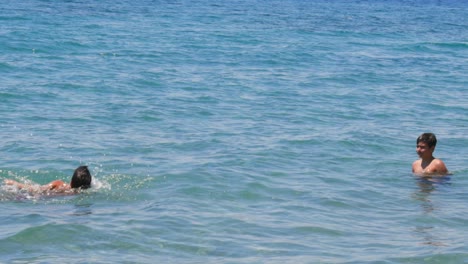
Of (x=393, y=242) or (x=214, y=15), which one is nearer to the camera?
(x=393, y=242)

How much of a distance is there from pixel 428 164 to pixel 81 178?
195 inches

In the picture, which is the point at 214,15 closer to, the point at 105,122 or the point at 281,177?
the point at 105,122

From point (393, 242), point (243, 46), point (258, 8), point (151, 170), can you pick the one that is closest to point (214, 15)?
point (258, 8)

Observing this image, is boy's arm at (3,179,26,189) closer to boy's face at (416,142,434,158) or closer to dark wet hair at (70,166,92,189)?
dark wet hair at (70,166,92,189)

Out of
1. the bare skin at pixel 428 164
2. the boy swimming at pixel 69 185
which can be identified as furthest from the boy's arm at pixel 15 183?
the bare skin at pixel 428 164

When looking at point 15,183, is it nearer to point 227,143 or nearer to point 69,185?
point 69,185

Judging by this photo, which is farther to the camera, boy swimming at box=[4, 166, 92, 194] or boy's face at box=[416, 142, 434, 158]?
boy's face at box=[416, 142, 434, 158]

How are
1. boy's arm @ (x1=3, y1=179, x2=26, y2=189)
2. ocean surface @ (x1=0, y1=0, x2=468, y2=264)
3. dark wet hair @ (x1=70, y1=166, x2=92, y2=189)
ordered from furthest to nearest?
boy's arm @ (x1=3, y1=179, x2=26, y2=189), dark wet hair @ (x1=70, y1=166, x2=92, y2=189), ocean surface @ (x1=0, y1=0, x2=468, y2=264)

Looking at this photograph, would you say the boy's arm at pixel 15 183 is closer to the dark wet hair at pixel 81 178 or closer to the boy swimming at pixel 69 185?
the boy swimming at pixel 69 185

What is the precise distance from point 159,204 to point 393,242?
2996mm

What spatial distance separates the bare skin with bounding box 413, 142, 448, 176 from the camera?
41.2 feet

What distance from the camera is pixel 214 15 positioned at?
36344 mm

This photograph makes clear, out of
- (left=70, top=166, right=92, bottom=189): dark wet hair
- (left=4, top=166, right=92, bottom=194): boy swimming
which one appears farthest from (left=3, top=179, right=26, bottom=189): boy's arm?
(left=70, top=166, right=92, bottom=189): dark wet hair

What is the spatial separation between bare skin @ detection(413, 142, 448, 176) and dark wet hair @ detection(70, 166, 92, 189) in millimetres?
4751
